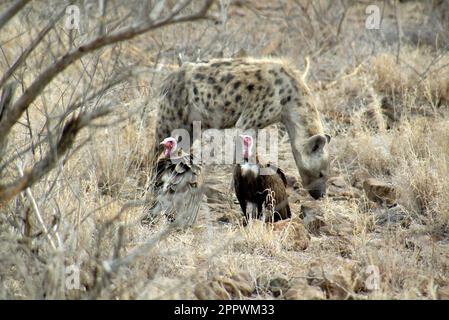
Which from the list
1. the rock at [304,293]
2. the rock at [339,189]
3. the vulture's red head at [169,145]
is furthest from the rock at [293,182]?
the rock at [304,293]

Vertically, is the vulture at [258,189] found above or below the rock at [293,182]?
below

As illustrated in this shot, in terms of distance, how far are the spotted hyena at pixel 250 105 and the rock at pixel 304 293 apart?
238 cm

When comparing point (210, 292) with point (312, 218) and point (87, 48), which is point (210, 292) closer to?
point (87, 48)

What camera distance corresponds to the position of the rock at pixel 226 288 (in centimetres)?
435

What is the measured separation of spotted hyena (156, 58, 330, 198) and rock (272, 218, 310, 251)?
1.08 metres

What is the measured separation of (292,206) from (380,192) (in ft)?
2.46

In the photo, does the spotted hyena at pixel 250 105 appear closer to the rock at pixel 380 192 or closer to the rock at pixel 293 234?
the rock at pixel 380 192

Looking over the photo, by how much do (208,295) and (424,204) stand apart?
2.67 metres

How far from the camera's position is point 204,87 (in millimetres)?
7043

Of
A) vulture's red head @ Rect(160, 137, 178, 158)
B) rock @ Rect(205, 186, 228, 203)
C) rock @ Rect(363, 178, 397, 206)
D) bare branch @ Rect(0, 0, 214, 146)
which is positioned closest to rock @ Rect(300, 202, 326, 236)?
rock @ Rect(363, 178, 397, 206)

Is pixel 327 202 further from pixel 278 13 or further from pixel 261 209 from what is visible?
pixel 278 13

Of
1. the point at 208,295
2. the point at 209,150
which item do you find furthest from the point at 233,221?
the point at 208,295

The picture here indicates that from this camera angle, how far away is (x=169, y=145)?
644 cm

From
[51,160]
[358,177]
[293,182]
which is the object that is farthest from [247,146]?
[51,160]
